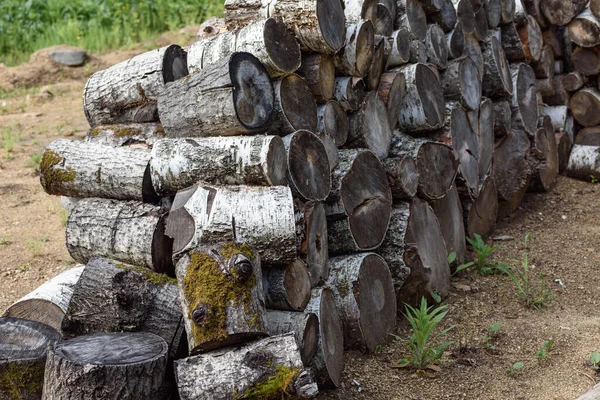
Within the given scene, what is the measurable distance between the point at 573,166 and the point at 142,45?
19.3ft

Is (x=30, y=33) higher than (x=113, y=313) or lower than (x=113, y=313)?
higher

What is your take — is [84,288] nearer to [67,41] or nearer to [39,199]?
[39,199]

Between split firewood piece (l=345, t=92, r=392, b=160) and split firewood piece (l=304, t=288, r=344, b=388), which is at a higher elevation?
split firewood piece (l=345, t=92, r=392, b=160)

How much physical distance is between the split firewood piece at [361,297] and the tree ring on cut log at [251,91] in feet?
2.82

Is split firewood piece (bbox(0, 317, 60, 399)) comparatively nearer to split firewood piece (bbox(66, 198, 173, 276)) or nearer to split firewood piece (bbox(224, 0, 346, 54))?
split firewood piece (bbox(66, 198, 173, 276))

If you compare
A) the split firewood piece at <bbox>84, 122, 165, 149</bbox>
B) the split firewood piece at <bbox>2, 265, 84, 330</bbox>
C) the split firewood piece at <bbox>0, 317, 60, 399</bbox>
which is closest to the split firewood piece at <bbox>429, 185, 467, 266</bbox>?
the split firewood piece at <bbox>84, 122, 165, 149</bbox>

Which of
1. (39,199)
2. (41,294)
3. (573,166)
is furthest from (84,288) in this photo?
(573,166)

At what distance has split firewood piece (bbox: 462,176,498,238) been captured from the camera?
5.31 metres

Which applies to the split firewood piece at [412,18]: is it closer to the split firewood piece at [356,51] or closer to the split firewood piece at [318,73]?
the split firewood piece at [356,51]

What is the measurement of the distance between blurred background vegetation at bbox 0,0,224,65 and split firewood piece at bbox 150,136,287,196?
7000 millimetres

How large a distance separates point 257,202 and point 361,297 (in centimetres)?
92

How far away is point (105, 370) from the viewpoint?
Result: 9.04 feet

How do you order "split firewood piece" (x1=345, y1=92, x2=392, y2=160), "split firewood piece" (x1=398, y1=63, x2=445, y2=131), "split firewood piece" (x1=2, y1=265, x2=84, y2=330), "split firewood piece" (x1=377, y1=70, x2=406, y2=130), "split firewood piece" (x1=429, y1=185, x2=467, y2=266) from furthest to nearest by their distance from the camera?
"split firewood piece" (x1=429, y1=185, x2=467, y2=266) → "split firewood piece" (x1=398, y1=63, x2=445, y2=131) → "split firewood piece" (x1=377, y1=70, x2=406, y2=130) → "split firewood piece" (x1=345, y1=92, x2=392, y2=160) → "split firewood piece" (x1=2, y1=265, x2=84, y2=330)

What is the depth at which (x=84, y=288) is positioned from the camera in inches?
132
